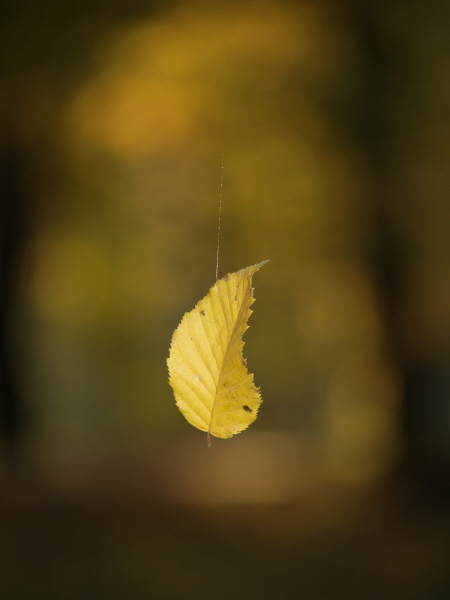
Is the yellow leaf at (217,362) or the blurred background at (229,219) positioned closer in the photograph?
the yellow leaf at (217,362)

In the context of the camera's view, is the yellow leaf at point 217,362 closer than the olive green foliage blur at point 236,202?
Yes

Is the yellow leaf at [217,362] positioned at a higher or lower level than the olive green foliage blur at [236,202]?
lower

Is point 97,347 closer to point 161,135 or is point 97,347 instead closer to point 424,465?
point 161,135

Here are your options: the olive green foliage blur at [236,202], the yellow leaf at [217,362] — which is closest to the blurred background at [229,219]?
the olive green foliage blur at [236,202]

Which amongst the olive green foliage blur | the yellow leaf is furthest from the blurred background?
the yellow leaf

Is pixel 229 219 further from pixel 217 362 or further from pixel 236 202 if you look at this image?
pixel 217 362

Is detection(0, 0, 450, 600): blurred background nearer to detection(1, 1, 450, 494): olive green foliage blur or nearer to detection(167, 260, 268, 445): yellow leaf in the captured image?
detection(1, 1, 450, 494): olive green foliage blur

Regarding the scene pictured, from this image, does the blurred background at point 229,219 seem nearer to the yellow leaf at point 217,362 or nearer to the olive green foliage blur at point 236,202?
the olive green foliage blur at point 236,202
